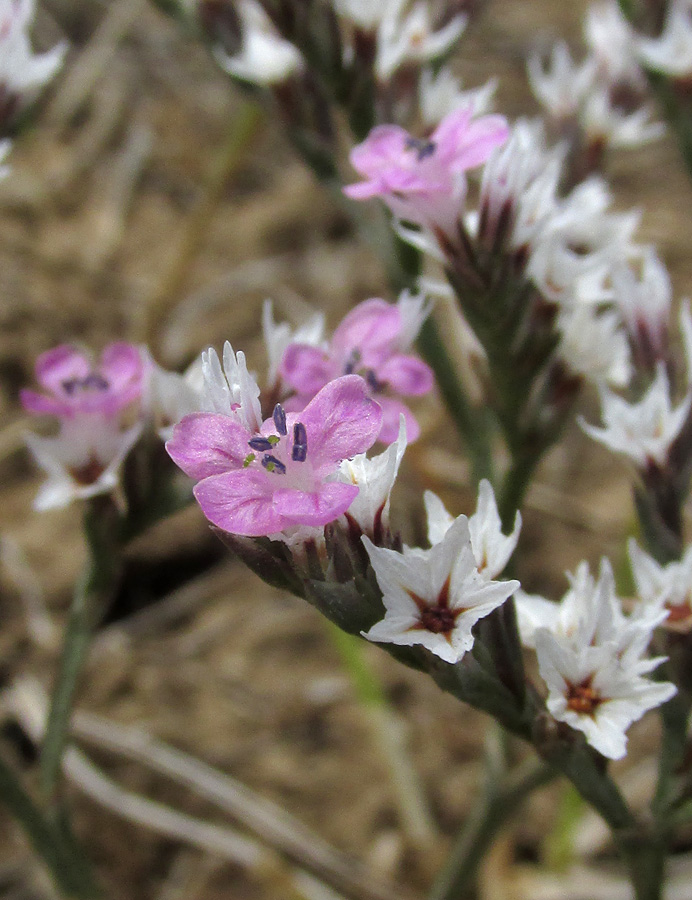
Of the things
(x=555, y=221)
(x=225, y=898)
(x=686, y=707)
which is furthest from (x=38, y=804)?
(x=555, y=221)

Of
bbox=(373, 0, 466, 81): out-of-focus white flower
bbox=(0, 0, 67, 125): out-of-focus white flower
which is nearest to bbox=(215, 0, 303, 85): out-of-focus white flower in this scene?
bbox=(373, 0, 466, 81): out-of-focus white flower

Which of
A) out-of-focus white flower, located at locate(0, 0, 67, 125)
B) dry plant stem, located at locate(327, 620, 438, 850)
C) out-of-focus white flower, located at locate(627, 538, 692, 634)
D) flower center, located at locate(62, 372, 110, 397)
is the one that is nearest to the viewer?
out-of-focus white flower, located at locate(627, 538, 692, 634)

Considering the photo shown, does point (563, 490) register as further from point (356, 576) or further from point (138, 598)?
point (356, 576)

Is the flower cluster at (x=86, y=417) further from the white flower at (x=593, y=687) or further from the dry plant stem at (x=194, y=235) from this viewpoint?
the dry plant stem at (x=194, y=235)

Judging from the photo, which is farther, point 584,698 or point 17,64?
point 17,64

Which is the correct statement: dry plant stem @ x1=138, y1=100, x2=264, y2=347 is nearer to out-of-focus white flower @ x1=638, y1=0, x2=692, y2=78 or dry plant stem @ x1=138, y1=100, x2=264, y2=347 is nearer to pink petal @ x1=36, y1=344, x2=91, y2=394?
out-of-focus white flower @ x1=638, y1=0, x2=692, y2=78

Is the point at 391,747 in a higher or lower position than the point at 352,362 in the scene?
lower

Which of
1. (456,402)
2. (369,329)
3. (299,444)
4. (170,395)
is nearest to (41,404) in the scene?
(170,395)

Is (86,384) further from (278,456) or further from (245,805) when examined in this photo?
(245,805)

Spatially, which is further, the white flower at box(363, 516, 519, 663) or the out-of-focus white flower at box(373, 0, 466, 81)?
the out-of-focus white flower at box(373, 0, 466, 81)
